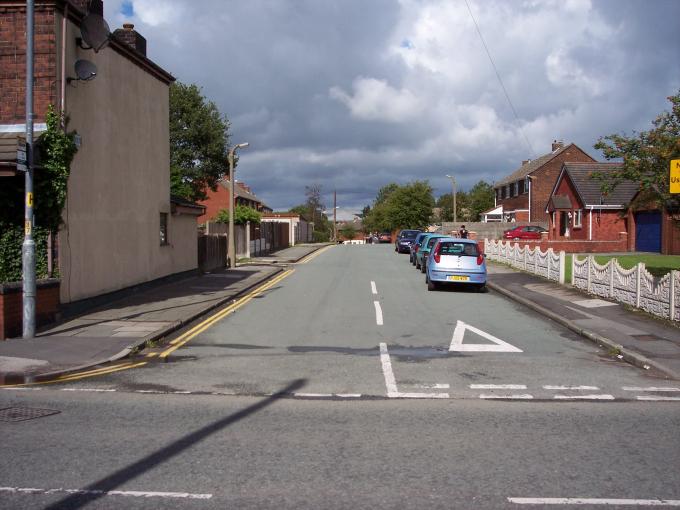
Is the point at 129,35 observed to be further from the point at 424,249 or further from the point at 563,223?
the point at 563,223

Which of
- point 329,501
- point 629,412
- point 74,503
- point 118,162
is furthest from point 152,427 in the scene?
point 118,162

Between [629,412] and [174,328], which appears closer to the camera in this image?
[629,412]

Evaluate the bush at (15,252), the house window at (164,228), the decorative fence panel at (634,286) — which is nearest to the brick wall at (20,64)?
the bush at (15,252)

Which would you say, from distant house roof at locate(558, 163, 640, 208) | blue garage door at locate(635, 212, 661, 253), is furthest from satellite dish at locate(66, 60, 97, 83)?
distant house roof at locate(558, 163, 640, 208)

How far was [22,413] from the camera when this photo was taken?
6762 millimetres

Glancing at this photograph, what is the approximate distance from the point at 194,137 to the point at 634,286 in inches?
1552

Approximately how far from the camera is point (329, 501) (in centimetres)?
445

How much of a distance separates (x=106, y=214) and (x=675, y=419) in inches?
507

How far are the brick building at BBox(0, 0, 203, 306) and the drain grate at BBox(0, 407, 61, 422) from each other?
6040 millimetres

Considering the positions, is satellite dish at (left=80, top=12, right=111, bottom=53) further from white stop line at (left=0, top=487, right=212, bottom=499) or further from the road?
white stop line at (left=0, top=487, right=212, bottom=499)

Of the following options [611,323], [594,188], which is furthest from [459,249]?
[594,188]

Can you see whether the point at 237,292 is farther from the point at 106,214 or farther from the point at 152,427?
the point at 152,427

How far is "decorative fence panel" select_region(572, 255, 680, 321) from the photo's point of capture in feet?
42.8

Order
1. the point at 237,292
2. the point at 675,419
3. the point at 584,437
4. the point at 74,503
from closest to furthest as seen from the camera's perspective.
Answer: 1. the point at 74,503
2. the point at 584,437
3. the point at 675,419
4. the point at 237,292
